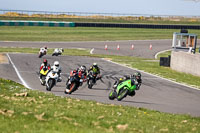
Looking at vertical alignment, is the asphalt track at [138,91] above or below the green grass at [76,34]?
below

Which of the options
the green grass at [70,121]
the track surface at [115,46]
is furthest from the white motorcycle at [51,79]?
the track surface at [115,46]

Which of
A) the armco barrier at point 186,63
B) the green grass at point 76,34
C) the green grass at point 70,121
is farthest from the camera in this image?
the green grass at point 76,34

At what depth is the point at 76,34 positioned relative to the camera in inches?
2741

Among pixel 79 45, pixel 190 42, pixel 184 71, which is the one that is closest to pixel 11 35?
pixel 79 45

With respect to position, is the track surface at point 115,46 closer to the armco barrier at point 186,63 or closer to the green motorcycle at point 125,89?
the armco barrier at point 186,63

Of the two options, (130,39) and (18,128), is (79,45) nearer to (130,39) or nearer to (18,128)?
(130,39)

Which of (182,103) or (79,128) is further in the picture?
(182,103)

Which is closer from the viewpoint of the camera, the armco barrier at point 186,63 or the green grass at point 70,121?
the green grass at point 70,121

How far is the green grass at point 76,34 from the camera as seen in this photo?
64.0 meters

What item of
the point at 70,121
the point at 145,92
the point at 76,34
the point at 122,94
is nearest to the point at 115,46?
the point at 76,34

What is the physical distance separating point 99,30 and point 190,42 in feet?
133

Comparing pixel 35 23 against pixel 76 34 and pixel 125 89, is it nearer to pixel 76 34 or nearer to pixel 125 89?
pixel 76 34

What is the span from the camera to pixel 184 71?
30.5 m

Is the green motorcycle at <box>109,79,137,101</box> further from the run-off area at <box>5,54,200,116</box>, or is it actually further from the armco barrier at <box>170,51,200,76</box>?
the armco barrier at <box>170,51,200,76</box>
